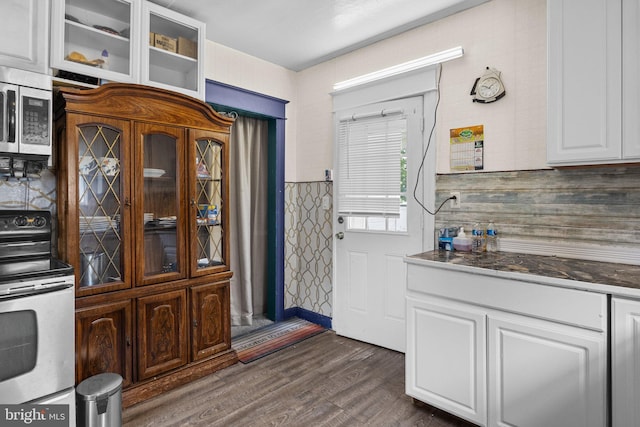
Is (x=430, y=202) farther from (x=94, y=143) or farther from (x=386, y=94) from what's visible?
(x=94, y=143)

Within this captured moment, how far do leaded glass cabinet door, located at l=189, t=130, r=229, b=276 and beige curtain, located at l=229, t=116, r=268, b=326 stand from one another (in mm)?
788

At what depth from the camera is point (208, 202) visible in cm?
264

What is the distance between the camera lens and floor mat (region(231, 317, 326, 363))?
9.49ft

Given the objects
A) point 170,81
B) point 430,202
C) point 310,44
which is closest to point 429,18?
point 310,44

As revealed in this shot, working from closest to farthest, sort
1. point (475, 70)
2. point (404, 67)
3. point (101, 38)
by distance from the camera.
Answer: point (101, 38)
point (475, 70)
point (404, 67)

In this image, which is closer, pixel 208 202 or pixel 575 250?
pixel 575 250

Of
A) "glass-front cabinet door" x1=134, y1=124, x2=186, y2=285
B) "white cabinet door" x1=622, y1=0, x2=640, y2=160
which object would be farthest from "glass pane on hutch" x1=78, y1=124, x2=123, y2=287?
"white cabinet door" x1=622, y1=0, x2=640, y2=160

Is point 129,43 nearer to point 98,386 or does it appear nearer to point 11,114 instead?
point 11,114

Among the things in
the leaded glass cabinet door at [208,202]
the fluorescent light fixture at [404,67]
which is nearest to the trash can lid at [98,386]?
the leaded glass cabinet door at [208,202]

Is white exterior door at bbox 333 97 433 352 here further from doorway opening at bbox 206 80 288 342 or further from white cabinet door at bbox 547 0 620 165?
white cabinet door at bbox 547 0 620 165

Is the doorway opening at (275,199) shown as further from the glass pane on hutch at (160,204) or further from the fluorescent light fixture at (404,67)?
the glass pane on hutch at (160,204)

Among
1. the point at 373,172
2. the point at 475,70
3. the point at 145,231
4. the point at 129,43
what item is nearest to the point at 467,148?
the point at 475,70

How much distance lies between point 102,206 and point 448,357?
222 cm

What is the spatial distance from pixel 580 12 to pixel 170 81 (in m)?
2.60
